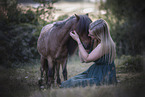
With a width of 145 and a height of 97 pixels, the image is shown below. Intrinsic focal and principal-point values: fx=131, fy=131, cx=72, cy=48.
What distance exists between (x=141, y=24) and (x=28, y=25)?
723 centimetres

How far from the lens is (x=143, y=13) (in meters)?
1.33

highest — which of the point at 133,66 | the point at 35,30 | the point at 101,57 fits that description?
the point at 35,30

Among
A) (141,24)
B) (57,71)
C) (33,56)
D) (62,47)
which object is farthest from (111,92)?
(33,56)

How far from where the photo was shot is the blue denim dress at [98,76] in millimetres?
2293

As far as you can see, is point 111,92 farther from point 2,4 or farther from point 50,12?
point 50,12

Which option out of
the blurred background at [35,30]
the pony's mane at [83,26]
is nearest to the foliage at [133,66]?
the blurred background at [35,30]

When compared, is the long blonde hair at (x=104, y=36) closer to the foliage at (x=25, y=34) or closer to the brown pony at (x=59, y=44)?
the brown pony at (x=59, y=44)

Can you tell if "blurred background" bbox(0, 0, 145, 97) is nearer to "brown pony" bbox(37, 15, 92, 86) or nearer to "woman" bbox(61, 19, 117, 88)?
"brown pony" bbox(37, 15, 92, 86)

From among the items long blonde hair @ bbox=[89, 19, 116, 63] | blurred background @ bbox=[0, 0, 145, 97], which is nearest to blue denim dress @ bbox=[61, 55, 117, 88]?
long blonde hair @ bbox=[89, 19, 116, 63]

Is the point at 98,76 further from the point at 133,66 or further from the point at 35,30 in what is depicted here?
the point at 35,30

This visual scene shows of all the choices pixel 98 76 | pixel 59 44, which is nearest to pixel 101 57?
pixel 98 76

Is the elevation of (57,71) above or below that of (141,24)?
below

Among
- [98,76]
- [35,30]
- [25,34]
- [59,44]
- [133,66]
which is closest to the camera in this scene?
[98,76]

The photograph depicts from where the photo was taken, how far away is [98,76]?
7.95ft
